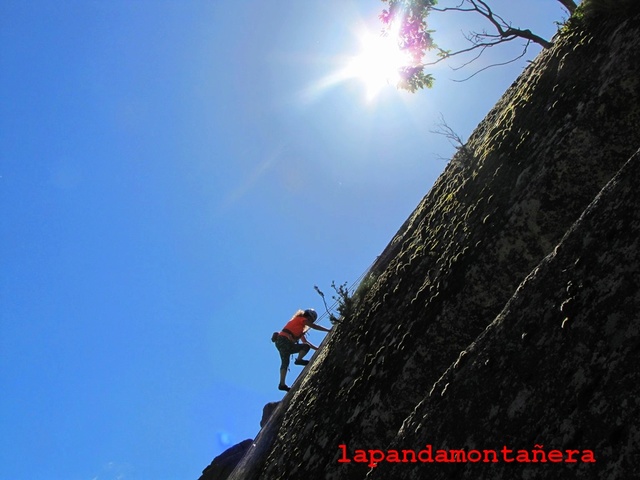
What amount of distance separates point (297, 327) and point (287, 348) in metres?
0.48

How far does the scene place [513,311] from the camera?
108 inches

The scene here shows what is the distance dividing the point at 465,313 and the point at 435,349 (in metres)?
0.38

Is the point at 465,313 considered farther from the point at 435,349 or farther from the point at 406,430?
the point at 406,430

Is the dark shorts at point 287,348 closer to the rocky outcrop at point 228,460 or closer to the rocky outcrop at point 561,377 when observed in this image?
the rocky outcrop at point 228,460

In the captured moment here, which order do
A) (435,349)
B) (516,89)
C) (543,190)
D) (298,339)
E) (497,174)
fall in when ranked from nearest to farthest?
(543,190) < (435,349) < (497,174) < (516,89) < (298,339)

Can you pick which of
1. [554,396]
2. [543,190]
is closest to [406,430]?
[554,396]

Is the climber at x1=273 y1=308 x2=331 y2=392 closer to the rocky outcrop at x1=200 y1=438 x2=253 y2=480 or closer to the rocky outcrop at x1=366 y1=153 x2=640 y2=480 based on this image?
the rocky outcrop at x1=200 y1=438 x2=253 y2=480

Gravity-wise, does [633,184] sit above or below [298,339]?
below

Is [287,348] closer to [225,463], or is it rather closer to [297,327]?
[297,327]

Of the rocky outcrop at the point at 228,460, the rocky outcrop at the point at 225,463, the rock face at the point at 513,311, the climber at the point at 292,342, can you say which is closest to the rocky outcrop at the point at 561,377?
the rock face at the point at 513,311

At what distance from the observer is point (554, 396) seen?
228cm

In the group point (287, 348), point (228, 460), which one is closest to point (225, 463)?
point (228, 460)

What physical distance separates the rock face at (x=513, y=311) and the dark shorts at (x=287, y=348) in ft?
12.1

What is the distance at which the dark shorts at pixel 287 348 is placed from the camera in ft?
34.5
